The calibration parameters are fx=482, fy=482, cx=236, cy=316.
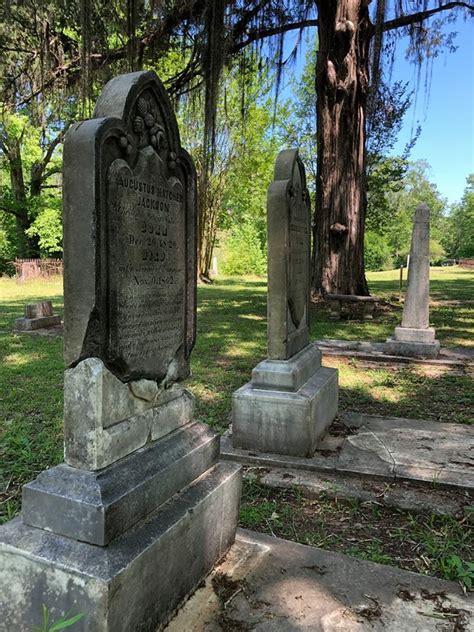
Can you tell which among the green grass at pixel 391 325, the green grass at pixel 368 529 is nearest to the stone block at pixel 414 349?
the green grass at pixel 391 325

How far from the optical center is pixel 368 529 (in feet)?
9.23

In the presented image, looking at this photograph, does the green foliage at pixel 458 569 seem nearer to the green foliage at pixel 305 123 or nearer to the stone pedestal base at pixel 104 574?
the stone pedestal base at pixel 104 574

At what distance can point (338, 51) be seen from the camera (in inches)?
380

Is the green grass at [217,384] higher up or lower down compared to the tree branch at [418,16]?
lower down

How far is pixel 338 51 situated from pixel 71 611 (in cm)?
1053

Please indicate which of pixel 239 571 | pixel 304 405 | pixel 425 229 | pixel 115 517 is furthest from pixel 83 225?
pixel 425 229

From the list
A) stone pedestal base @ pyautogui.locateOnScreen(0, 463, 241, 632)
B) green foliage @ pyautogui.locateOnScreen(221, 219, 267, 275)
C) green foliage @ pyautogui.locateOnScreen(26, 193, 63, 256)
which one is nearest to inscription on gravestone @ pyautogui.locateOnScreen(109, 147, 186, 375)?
stone pedestal base @ pyautogui.locateOnScreen(0, 463, 241, 632)

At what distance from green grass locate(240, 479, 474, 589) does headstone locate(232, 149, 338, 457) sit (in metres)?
0.50

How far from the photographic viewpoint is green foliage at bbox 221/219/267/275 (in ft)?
99.0

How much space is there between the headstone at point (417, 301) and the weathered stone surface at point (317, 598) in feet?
16.8

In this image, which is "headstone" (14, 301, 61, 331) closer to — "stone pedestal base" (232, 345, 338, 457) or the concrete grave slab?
the concrete grave slab

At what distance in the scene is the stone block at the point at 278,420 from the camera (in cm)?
358

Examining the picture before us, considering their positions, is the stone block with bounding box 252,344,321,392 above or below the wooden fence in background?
below

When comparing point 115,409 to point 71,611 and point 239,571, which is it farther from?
point 239,571
